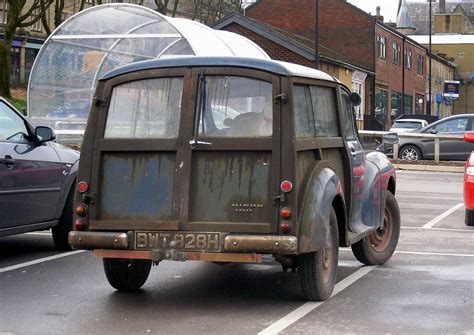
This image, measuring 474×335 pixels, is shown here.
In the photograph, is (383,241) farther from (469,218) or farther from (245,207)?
(469,218)

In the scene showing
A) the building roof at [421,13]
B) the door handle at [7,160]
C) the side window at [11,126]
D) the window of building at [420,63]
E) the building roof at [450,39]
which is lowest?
the door handle at [7,160]

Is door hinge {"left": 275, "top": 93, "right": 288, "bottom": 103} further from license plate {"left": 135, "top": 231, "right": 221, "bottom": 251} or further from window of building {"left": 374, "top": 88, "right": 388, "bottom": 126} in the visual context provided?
window of building {"left": 374, "top": 88, "right": 388, "bottom": 126}

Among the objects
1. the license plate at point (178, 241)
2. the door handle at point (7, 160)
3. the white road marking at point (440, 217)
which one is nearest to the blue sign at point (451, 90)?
the white road marking at point (440, 217)

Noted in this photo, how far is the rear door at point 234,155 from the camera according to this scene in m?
7.62

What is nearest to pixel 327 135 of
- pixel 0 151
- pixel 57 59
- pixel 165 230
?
pixel 165 230

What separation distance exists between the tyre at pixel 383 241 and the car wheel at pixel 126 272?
8.18 feet

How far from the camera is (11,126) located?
10.5 metres

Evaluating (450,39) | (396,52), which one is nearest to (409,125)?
(396,52)

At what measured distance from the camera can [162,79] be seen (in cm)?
807

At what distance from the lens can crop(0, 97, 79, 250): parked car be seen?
995cm

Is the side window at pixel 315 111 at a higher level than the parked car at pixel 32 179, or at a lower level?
higher

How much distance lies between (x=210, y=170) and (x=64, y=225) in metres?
3.95

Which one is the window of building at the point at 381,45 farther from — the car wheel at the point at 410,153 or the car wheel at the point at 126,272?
the car wheel at the point at 126,272

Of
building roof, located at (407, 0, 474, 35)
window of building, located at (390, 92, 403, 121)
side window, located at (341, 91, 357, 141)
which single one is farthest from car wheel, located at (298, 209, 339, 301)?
building roof, located at (407, 0, 474, 35)
